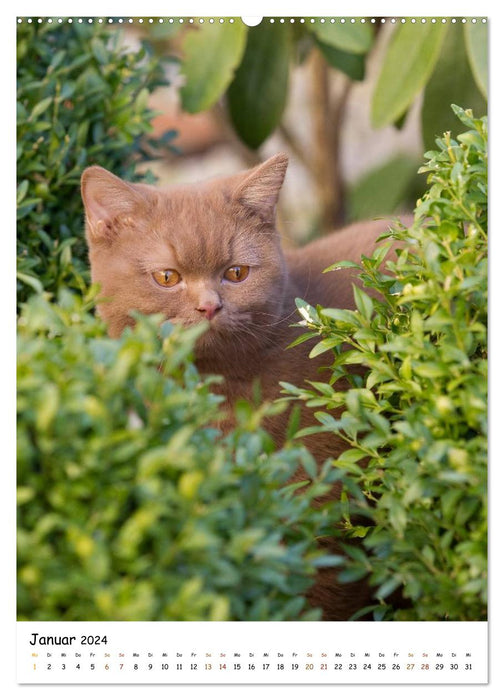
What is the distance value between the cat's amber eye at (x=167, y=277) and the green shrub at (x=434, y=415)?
0.33 m

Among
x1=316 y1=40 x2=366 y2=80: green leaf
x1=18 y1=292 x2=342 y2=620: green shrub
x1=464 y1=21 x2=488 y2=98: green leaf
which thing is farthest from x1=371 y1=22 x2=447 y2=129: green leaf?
x1=18 y1=292 x2=342 y2=620: green shrub

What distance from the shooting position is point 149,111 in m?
2.00

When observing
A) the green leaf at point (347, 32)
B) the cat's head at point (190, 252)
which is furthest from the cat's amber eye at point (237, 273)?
the green leaf at point (347, 32)

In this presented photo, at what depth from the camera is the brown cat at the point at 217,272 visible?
1.51 metres

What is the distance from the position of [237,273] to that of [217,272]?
0.17ft

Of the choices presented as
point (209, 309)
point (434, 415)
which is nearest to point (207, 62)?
point (209, 309)

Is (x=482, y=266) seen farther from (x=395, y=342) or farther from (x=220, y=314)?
(x=220, y=314)

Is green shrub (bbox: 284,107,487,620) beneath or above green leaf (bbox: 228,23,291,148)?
beneath

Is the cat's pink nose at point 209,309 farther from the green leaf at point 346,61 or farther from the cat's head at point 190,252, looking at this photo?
the green leaf at point 346,61

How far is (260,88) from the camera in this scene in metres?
2.31

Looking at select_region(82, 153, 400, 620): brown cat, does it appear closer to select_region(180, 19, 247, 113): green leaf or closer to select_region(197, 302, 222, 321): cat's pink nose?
select_region(197, 302, 222, 321): cat's pink nose

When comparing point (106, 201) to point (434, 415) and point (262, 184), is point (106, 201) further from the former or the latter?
point (434, 415)

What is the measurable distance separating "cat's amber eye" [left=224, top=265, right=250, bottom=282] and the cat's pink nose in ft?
0.34

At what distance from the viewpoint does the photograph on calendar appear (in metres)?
0.92
